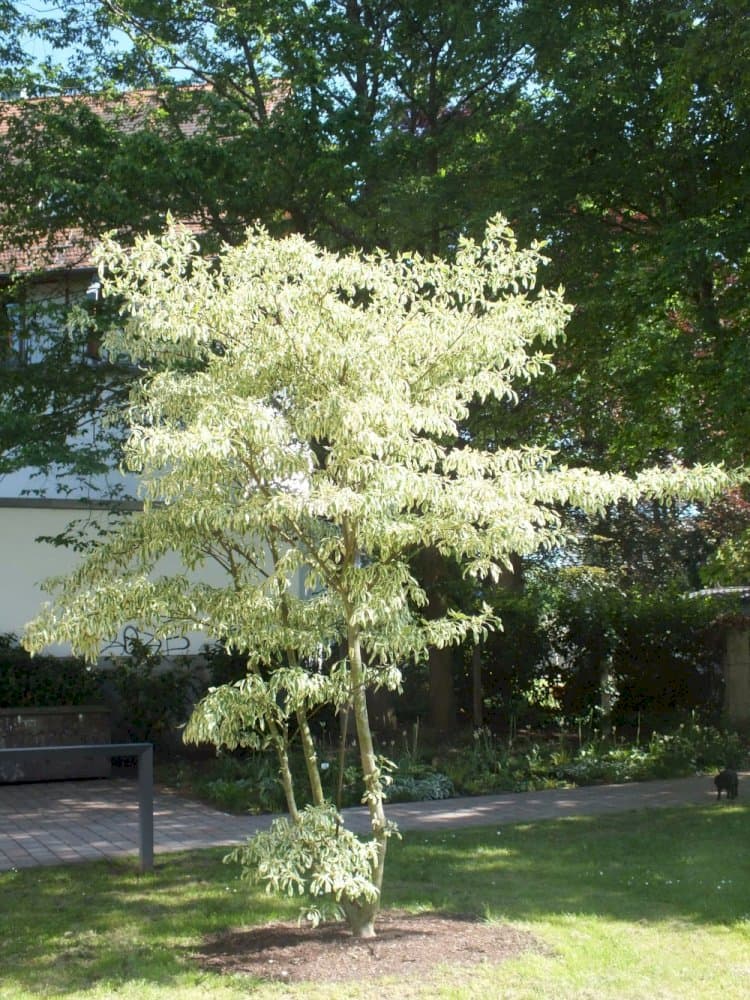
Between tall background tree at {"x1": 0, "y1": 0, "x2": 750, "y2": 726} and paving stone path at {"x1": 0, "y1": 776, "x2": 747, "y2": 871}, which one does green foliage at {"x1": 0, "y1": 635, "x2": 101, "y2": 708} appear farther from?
tall background tree at {"x1": 0, "y1": 0, "x2": 750, "y2": 726}

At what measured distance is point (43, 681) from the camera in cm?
1445

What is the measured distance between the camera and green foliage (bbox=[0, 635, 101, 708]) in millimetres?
14258

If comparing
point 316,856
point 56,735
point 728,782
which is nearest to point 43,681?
point 56,735

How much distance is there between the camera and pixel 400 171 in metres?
12.9

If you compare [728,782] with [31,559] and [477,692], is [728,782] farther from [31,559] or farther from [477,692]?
[31,559]

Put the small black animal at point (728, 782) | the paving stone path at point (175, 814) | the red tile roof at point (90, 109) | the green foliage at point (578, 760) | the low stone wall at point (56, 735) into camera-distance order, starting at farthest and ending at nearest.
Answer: the low stone wall at point (56, 735)
the red tile roof at point (90, 109)
the green foliage at point (578, 760)
the small black animal at point (728, 782)
the paving stone path at point (175, 814)

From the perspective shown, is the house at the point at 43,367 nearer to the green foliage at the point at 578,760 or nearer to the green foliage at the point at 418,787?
the green foliage at the point at 418,787

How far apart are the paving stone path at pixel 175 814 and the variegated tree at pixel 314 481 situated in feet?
11.2

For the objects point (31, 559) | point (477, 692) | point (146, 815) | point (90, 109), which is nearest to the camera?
point (146, 815)

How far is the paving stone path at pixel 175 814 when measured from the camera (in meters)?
9.41

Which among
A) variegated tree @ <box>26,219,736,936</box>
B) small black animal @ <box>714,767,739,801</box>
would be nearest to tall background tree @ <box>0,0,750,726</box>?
small black animal @ <box>714,767,739,801</box>

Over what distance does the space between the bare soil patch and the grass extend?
0.15 meters

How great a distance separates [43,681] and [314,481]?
9.52 meters

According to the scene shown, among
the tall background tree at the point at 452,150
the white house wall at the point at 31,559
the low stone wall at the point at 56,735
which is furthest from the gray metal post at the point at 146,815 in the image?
the white house wall at the point at 31,559
